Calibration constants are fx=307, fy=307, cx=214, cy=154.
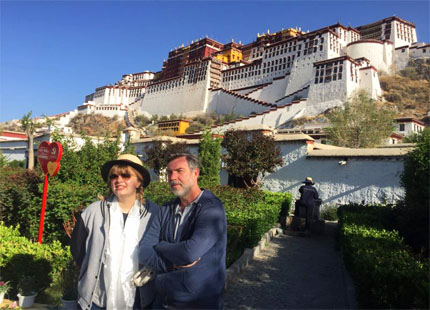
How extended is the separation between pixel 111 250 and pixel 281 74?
2226 inches

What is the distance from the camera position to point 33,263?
446cm

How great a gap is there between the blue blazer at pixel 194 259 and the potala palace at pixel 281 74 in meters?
32.6

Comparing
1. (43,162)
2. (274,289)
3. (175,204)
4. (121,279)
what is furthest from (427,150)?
(43,162)

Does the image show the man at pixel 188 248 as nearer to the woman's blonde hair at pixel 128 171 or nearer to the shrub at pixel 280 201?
the woman's blonde hair at pixel 128 171

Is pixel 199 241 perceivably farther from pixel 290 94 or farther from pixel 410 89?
pixel 410 89

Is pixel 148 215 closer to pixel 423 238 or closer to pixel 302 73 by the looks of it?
pixel 423 238

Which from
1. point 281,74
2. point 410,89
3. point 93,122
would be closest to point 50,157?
point 281,74

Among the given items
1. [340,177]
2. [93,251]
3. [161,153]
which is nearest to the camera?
[93,251]

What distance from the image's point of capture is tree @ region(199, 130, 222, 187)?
15.2 metres

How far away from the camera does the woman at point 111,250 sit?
8.54ft

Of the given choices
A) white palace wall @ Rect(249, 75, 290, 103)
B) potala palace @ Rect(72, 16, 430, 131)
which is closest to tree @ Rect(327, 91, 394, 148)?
potala palace @ Rect(72, 16, 430, 131)

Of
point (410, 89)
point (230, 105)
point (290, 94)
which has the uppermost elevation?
point (410, 89)

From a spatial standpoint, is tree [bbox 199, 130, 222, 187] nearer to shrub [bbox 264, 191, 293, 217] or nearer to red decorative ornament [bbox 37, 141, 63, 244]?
shrub [bbox 264, 191, 293, 217]

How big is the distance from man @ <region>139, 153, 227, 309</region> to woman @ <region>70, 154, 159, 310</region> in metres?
0.17
